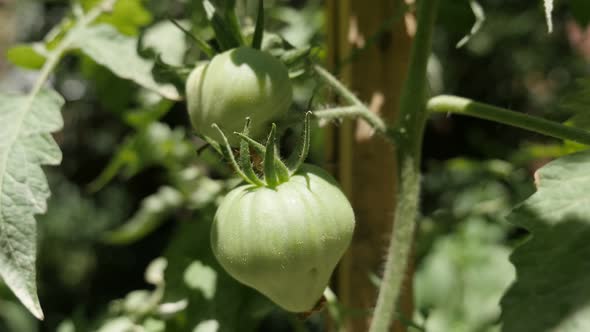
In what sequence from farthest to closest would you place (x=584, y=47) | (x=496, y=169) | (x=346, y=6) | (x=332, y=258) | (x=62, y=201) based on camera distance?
(x=62, y=201) < (x=584, y=47) < (x=496, y=169) < (x=346, y=6) < (x=332, y=258)

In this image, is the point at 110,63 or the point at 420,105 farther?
the point at 110,63

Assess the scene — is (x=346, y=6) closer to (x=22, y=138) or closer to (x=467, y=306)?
(x=22, y=138)

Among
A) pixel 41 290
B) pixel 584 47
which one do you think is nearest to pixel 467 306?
pixel 584 47

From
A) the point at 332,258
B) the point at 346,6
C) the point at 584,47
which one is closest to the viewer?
the point at 332,258

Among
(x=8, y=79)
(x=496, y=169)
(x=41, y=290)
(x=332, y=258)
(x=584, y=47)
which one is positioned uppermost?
(x=332, y=258)

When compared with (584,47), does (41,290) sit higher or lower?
lower

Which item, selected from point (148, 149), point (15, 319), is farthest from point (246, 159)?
point (15, 319)
